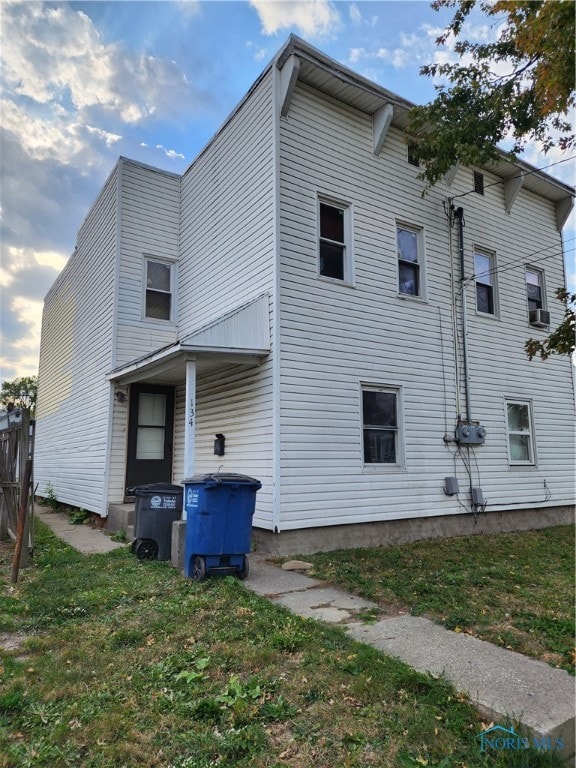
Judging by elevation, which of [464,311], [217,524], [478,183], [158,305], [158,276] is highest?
[478,183]

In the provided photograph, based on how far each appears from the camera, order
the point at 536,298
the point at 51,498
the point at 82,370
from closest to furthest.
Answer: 1. the point at 536,298
2. the point at 82,370
3. the point at 51,498

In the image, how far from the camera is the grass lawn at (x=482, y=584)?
163 inches

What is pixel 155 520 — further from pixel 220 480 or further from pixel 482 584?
pixel 482 584

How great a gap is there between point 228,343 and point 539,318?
25.7 feet

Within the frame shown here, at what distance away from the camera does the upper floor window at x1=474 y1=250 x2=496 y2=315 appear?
34.7 ft

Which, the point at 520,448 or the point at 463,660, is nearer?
the point at 463,660

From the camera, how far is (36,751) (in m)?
2.49

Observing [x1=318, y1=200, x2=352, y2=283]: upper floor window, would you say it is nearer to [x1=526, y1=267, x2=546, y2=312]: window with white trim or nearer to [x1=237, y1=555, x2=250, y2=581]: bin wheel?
[x1=237, y1=555, x2=250, y2=581]: bin wheel

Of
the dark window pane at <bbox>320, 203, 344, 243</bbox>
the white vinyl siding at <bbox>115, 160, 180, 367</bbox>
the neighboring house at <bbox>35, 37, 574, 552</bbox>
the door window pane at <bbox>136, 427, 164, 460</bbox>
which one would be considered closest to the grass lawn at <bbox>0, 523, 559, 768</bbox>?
the neighboring house at <bbox>35, 37, 574, 552</bbox>

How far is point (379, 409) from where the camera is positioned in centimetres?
859

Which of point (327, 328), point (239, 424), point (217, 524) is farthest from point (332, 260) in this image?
point (217, 524)

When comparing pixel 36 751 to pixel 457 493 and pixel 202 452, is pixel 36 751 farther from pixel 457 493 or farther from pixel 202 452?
pixel 457 493

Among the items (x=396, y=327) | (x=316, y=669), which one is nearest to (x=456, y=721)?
(x=316, y=669)

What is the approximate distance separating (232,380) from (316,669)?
5620mm
